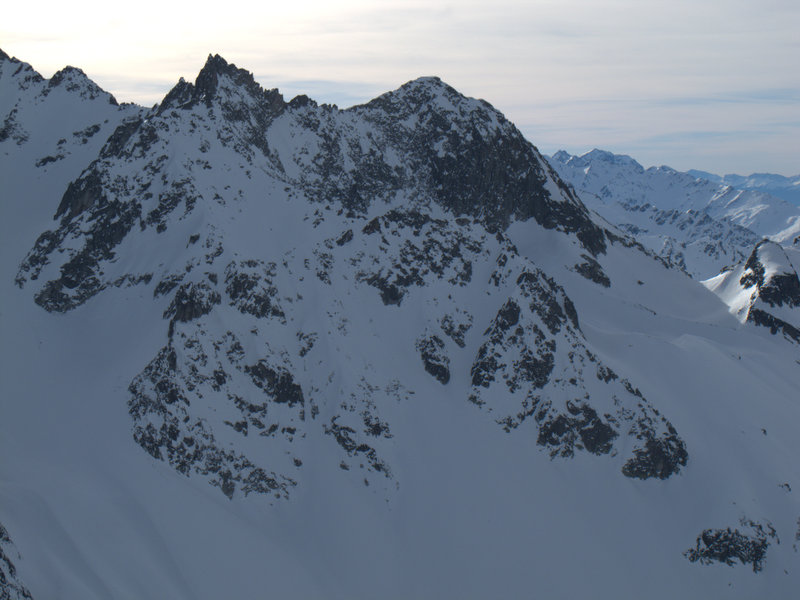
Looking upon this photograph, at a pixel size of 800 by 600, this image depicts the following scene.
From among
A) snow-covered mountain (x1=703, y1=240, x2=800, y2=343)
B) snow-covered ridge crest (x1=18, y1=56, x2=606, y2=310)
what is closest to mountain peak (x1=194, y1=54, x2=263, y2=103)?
snow-covered ridge crest (x1=18, y1=56, x2=606, y2=310)

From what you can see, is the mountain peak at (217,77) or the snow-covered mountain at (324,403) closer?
the snow-covered mountain at (324,403)

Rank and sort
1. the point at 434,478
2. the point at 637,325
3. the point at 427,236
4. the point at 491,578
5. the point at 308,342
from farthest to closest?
1. the point at 637,325
2. the point at 427,236
3. the point at 308,342
4. the point at 434,478
5. the point at 491,578

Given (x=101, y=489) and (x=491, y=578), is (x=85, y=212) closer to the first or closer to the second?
(x=101, y=489)

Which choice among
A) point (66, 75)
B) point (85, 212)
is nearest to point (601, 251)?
point (85, 212)

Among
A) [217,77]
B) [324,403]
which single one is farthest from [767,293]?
[217,77]

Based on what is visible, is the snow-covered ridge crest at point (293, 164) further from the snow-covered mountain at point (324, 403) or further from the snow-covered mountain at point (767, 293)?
the snow-covered mountain at point (767, 293)

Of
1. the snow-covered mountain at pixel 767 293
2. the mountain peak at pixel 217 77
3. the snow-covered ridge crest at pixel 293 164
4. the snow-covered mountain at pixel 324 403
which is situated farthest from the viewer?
the snow-covered mountain at pixel 767 293

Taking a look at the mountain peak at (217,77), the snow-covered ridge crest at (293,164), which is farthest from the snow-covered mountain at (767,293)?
the mountain peak at (217,77)

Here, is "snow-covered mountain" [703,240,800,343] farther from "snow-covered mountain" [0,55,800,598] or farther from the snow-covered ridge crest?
the snow-covered ridge crest
